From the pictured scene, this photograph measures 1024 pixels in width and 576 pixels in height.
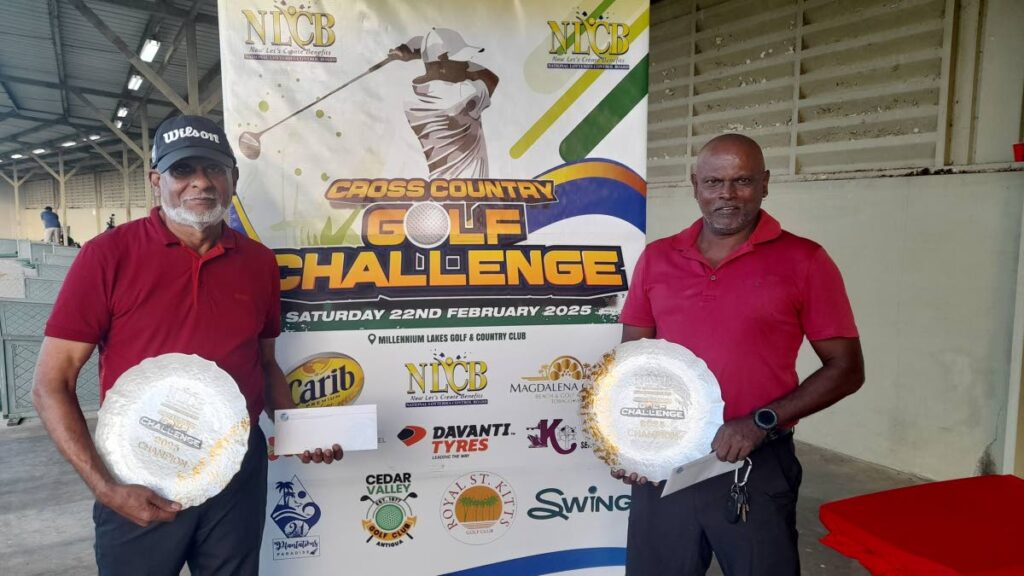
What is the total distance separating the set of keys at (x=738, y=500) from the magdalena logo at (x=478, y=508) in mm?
919

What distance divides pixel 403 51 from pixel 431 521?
1.64 metres

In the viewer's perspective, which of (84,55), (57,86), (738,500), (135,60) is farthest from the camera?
(57,86)

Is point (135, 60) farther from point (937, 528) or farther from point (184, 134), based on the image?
point (937, 528)

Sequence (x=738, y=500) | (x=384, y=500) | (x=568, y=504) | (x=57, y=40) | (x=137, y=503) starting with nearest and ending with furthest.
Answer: (x=137, y=503) → (x=738, y=500) → (x=384, y=500) → (x=568, y=504) → (x=57, y=40)

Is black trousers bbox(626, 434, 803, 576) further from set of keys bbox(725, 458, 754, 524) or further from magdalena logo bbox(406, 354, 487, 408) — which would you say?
magdalena logo bbox(406, 354, 487, 408)

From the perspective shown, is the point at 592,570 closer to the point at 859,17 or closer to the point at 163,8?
the point at 859,17

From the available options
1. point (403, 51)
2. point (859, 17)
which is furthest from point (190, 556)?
point (859, 17)

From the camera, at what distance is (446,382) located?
223 centimetres

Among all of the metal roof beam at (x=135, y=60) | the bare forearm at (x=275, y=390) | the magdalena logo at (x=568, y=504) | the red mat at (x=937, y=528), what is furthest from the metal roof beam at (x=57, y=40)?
the red mat at (x=937, y=528)

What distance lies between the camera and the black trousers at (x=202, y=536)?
1555 mm

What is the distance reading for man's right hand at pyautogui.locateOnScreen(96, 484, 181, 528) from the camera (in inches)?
55.3

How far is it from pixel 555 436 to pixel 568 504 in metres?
0.27

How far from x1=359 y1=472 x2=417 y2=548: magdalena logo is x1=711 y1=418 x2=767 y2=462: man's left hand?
116 cm

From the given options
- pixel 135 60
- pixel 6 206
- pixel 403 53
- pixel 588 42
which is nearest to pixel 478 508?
pixel 403 53
